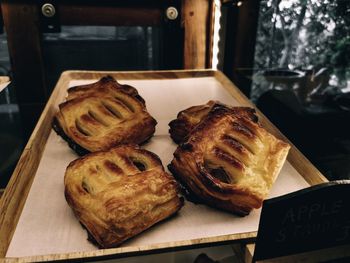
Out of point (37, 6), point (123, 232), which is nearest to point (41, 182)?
point (123, 232)

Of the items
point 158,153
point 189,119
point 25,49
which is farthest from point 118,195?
point 25,49

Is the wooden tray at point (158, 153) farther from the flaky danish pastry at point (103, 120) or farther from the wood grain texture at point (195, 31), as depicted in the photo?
the wood grain texture at point (195, 31)

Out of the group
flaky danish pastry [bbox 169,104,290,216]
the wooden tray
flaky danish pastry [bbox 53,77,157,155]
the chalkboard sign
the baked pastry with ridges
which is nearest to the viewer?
the chalkboard sign

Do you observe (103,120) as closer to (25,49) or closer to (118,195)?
(118,195)

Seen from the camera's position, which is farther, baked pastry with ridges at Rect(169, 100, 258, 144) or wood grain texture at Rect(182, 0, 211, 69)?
wood grain texture at Rect(182, 0, 211, 69)

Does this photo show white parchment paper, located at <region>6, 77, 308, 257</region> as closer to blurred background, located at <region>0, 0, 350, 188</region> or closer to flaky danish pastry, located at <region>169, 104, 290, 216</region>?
flaky danish pastry, located at <region>169, 104, 290, 216</region>

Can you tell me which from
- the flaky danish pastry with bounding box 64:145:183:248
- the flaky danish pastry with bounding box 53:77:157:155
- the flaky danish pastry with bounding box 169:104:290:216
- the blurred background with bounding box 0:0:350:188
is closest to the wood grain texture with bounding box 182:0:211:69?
the blurred background with bounding box 0:0:350:188
